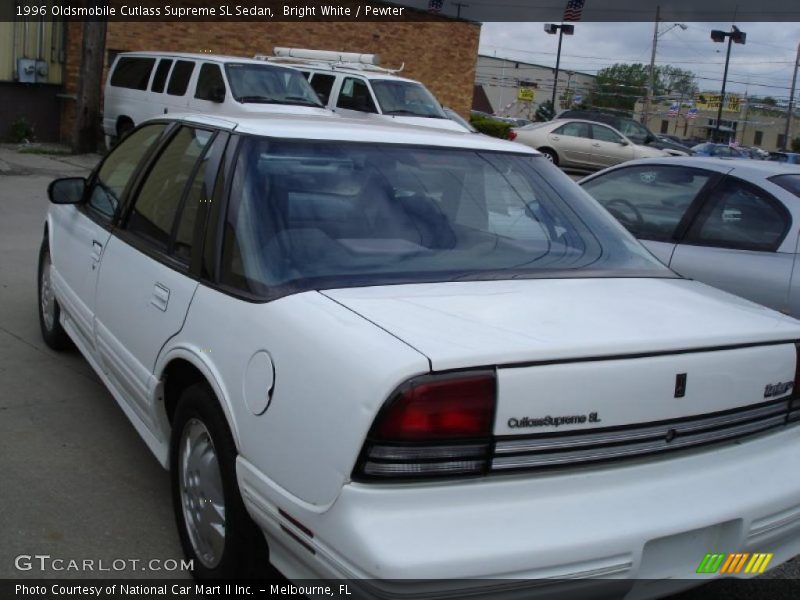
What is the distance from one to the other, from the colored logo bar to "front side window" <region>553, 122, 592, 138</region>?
2104 cm

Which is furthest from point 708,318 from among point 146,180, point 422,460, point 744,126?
point 744,126

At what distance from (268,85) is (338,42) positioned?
1046 cm

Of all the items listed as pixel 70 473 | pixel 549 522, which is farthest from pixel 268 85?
pixel 549 522

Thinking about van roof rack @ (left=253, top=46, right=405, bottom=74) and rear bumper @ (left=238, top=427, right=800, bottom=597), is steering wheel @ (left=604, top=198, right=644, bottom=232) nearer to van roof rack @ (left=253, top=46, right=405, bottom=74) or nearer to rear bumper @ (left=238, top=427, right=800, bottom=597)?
rear bumper @ (left=238, top=427, right=800, bottom=597)

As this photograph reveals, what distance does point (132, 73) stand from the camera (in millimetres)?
16125

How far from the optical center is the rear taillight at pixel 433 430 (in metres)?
2.24

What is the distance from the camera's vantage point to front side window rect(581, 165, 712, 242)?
18.7 ft

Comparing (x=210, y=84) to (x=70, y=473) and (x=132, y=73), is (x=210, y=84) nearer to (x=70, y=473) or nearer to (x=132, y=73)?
(x=132, y=73)

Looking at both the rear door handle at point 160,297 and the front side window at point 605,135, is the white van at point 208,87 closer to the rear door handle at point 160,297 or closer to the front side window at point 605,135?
the front side window at point 605,135

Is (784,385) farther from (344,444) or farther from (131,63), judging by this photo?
(131,63)

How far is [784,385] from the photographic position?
2.81m

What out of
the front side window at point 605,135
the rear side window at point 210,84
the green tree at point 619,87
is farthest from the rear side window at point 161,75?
the green tree at point 619,87

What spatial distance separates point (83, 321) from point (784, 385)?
3165mm

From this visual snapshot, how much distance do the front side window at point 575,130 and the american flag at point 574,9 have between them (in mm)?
14795
